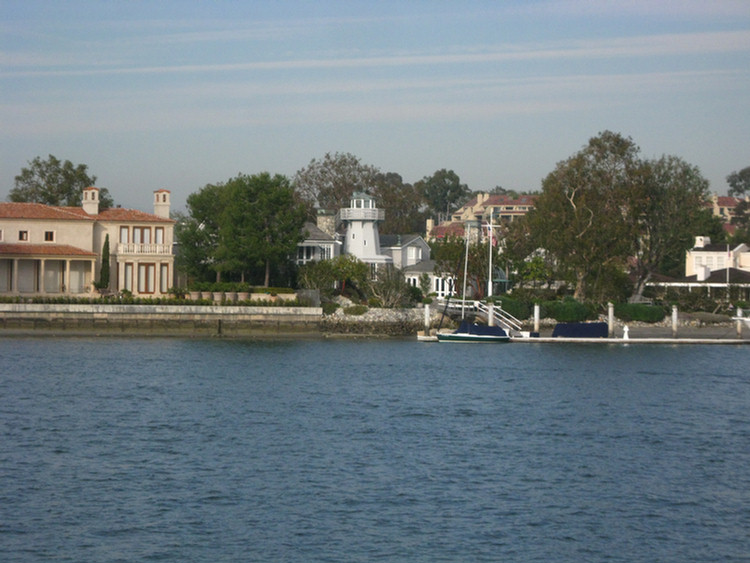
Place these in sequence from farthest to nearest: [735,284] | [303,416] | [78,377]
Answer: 1. [735,284]
2. [78,377]
3. [303,416]

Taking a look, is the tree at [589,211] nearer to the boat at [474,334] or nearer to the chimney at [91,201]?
the boat at [474,334]

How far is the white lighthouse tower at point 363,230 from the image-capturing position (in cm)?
7469

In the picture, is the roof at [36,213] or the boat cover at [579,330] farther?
the roof at [36,213]

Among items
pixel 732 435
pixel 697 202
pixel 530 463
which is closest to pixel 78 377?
Result: pixel 530 463

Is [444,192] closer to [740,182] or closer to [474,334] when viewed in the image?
[740,182]

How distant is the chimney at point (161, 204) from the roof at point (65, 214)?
82 cm

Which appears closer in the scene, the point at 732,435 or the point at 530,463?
the point at 530,463

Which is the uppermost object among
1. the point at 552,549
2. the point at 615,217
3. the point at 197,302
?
the point at 615,217

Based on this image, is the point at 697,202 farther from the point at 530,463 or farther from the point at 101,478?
the point at 101,478

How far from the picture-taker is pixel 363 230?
2960 inches

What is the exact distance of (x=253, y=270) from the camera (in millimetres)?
65000

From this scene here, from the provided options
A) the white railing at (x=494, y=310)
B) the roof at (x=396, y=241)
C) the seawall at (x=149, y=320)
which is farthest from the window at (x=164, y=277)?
the roof at (x=396, y=241)

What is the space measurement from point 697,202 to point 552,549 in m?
53.2

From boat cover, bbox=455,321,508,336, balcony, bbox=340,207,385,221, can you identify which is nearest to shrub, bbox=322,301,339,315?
boat cover, bbox=455,321,508,336
